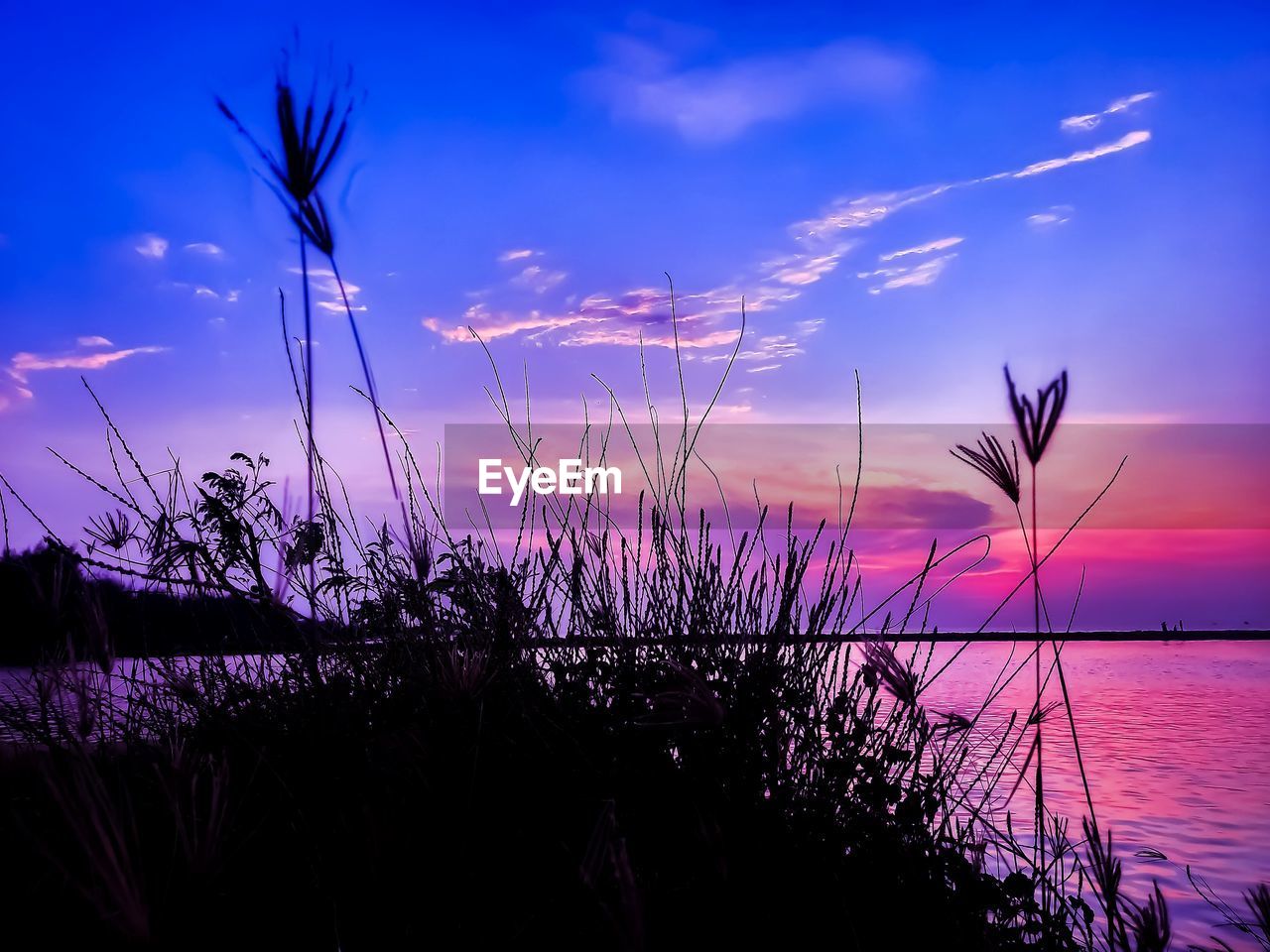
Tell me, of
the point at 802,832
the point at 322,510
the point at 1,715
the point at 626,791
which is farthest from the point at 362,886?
the point at 1,715

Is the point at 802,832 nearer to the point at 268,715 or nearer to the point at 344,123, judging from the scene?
the point at 268,715

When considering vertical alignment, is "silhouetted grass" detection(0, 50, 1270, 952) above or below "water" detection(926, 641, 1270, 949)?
above

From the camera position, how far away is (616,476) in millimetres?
3535

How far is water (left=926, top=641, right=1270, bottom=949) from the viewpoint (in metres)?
3.36

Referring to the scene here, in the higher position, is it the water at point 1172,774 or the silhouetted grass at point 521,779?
the silhouetted grass at point 521,779

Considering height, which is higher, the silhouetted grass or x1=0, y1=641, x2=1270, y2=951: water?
the silhouetted grass

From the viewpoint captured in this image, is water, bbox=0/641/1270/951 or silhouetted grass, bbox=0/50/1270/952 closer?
silhouetted grass, bbox=0/50/1270/952

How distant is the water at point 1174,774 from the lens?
3.36 metres

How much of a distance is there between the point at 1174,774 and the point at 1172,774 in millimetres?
14

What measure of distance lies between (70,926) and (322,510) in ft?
6.69

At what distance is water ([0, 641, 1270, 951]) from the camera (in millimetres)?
3359

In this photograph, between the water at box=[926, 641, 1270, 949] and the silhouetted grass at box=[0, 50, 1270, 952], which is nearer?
the silhouetted grass at box=[0, 50, 1270, 952]

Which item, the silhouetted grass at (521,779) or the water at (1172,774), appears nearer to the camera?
the silhouetted grass at (521,779)

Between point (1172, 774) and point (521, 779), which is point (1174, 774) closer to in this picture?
Answer: point (1172, 774)
